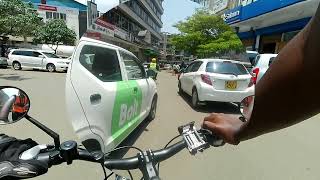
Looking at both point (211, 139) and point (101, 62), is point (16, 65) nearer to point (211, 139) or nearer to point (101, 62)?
point (101, 62)

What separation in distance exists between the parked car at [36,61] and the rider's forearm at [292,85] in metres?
23.9

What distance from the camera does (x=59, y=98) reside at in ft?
34.2

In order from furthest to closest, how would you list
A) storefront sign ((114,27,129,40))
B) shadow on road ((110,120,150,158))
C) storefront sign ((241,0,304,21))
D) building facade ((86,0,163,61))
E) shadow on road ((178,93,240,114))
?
1. building facade ((86,0,163,61))
2. storefront sign ((114,27,129,40))
3. storefront sign ((241,0,304,21))
4. shadow on road ((178,93,240,114))
5. shadow on road ((110,120,150,158))

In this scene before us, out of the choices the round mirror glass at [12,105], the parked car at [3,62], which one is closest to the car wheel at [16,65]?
the parked car at [3,62]

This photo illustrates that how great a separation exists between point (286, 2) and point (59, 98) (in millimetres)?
12702

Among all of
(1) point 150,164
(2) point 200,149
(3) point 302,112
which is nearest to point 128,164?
(1) point 150,164

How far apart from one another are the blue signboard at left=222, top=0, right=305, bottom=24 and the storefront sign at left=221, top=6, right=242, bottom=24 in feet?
1.03

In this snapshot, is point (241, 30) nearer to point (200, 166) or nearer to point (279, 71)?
point (200, 166)

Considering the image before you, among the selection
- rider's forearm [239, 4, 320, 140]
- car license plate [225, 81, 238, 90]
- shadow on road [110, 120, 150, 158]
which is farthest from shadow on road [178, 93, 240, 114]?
rider's forearm [239, 4, 320, 140]

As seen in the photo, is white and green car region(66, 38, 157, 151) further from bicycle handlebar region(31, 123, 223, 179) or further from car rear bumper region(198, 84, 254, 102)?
car rear bumper region(198, 84, 254, 102)

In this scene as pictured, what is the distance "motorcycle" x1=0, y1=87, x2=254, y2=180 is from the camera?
1368 millimetres

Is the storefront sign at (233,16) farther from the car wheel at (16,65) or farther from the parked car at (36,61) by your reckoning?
the car wheel at (16,65)

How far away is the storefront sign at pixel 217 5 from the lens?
31719mm

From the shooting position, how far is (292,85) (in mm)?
877
